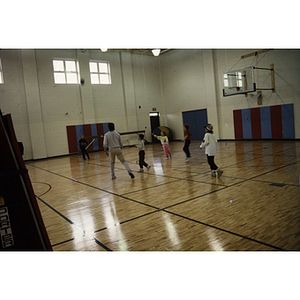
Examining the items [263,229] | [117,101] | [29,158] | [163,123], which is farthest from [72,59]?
[263,229]

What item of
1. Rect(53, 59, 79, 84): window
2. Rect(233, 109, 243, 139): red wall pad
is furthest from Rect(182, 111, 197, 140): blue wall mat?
Rect(53, 59, 79, 84): window

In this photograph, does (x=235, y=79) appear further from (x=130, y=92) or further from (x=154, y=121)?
(x=154, y=121)

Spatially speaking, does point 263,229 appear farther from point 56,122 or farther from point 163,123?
point 163,123

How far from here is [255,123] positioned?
1867 centimetres

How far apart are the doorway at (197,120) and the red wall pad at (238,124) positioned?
116 inches

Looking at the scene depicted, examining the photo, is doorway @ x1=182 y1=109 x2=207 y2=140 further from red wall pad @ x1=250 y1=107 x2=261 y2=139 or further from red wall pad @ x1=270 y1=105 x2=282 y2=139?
red wall pad @ x1=270 y1=105 x2=282 y2=139

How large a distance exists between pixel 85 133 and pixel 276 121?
13787 mm

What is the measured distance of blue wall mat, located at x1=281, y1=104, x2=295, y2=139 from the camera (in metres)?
16.6

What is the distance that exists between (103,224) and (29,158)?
52.5 feet

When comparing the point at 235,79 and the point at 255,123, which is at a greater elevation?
the point at 235,79

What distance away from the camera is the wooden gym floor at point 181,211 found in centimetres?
389

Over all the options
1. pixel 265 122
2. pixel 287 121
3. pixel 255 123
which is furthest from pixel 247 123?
pixel 287 121

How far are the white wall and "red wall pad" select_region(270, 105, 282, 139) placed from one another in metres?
0.42

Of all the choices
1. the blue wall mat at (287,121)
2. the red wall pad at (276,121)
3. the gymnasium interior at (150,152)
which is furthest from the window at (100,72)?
A: the blue wall mat at (287,121)
